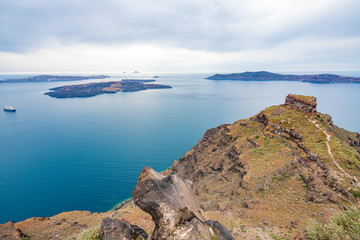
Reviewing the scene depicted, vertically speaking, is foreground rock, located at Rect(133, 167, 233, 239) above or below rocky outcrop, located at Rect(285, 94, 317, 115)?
below

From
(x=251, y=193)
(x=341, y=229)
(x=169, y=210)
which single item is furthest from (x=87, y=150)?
(x=341, y=229)

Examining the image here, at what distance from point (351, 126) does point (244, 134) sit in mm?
97575

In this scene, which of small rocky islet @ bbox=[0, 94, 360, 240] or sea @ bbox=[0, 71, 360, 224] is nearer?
small rocky islet @ bbox=[0, 94, 360, 240]

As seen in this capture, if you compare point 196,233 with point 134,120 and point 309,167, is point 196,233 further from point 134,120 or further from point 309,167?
point 134,120

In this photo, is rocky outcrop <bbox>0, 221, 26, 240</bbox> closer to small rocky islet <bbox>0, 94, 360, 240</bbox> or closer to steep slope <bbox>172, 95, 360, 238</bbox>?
small rocky islet <bbox>0, 94, 360, 240</bbox>

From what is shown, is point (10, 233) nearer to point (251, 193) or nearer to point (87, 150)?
point (251, 193)

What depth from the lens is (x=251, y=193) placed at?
28906 mm

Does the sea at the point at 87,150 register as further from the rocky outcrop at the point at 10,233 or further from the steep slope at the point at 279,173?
the rocky outcrop at the point at 10,233

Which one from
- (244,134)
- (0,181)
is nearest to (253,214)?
(244,134)

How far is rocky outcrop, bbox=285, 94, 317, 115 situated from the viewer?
145 feet

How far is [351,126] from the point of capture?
101 metres

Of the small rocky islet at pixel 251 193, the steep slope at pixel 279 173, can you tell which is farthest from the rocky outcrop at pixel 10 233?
the steep slope at pixel 279 173

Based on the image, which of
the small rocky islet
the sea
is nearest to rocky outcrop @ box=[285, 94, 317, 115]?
the small rocky islet

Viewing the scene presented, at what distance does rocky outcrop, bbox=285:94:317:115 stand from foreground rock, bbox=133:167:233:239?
44.2m
